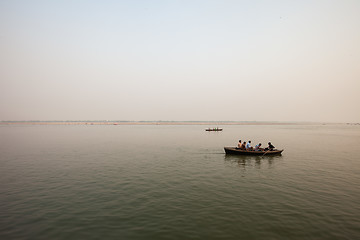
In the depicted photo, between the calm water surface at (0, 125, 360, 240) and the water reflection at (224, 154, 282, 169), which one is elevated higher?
the water reflection at (224, 154, 282, 169)

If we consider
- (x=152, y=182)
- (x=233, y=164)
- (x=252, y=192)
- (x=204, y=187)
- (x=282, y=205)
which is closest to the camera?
(x=282, y=205)

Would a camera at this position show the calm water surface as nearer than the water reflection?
Yes

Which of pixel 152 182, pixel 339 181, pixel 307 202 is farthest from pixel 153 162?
pixel 339 181

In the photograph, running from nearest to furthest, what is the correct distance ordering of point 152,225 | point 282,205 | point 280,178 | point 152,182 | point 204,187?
point 152,225 < point 282,205 < point 204,187 < point 152,182 < point 280,178

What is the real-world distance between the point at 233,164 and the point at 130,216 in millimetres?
17670

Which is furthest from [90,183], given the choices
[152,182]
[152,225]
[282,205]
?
[282,205]

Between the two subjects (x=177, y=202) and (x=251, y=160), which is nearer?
(x=177, y=202)

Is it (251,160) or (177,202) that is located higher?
(251,160)

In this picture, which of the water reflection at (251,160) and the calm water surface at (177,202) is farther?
the water reflection at (251,160)

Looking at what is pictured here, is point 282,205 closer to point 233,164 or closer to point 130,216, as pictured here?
point 130,216

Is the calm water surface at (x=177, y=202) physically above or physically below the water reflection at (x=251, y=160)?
below

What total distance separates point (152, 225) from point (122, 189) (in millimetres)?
6357

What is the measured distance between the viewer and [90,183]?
706 inches

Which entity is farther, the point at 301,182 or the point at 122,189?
the point at 301,182
